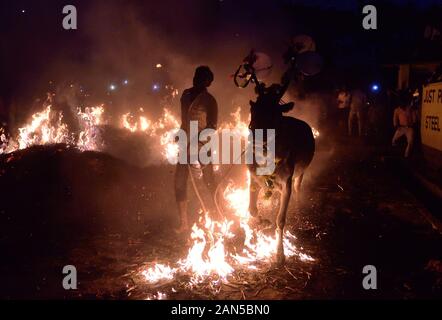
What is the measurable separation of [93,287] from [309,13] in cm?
2370

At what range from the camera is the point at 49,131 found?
50.6 feet

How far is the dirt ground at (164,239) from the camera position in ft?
15.3

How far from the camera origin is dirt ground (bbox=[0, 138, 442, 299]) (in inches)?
184

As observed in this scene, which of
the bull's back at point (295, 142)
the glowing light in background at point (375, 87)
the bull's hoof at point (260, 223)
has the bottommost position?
the bull's hoof at point (260, 223)

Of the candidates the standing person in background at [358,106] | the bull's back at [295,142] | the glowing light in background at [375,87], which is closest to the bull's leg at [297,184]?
the bull's back at [295,142]

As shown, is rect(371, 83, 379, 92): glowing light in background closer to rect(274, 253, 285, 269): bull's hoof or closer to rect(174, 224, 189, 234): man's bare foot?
rect(174, 224, 189, 234): man's bare foot

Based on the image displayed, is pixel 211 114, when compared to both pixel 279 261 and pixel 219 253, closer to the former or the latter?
pixel 219 253

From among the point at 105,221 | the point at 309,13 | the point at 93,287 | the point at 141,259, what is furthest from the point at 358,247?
the point at 309,13

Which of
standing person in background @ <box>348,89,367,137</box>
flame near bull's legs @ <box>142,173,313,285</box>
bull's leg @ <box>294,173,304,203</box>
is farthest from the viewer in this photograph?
standing person in background @ <box>348,89,367,137</box>

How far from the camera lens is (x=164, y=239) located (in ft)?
20.1

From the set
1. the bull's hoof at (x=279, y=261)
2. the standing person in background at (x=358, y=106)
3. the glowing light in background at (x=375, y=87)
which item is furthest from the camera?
the glowing light in background at (x=375, y=87)

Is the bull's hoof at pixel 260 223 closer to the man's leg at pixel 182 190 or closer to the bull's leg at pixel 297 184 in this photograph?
the man's leg at pixel 182 190

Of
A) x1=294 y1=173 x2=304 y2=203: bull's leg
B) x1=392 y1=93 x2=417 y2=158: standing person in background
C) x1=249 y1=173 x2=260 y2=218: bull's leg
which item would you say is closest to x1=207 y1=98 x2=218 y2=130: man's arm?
x1=249 y1=173 x2=260 y2=218: bull's leg
